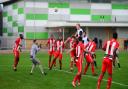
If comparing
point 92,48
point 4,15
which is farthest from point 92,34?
point 92,48

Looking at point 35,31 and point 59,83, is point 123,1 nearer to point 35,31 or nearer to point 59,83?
point 35,31

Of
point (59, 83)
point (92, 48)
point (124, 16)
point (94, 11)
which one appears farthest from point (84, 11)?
point (59, 83)

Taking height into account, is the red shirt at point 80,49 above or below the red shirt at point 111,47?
below

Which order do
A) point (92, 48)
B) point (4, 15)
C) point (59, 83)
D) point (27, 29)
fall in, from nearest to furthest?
point (59, 83), point (92, 48), point (27, 29), point (4, 15)

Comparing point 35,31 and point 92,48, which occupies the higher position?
point 92,48

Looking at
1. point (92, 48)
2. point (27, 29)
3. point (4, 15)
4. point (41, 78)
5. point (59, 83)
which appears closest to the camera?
point (59, 83)

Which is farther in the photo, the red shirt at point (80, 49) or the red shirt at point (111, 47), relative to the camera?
the red shirt at point (80, 49)

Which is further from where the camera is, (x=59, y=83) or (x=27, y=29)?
(x=27, y=29)

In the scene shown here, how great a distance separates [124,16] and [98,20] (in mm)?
5293

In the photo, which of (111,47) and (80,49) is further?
(80,49)

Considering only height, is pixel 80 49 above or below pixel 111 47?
below

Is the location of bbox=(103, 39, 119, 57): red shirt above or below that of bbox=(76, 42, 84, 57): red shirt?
above

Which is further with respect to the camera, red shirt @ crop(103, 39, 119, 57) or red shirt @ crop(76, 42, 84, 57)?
red shirt @ crop(76, 42, 84, 57)

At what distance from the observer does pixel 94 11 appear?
255 feet
